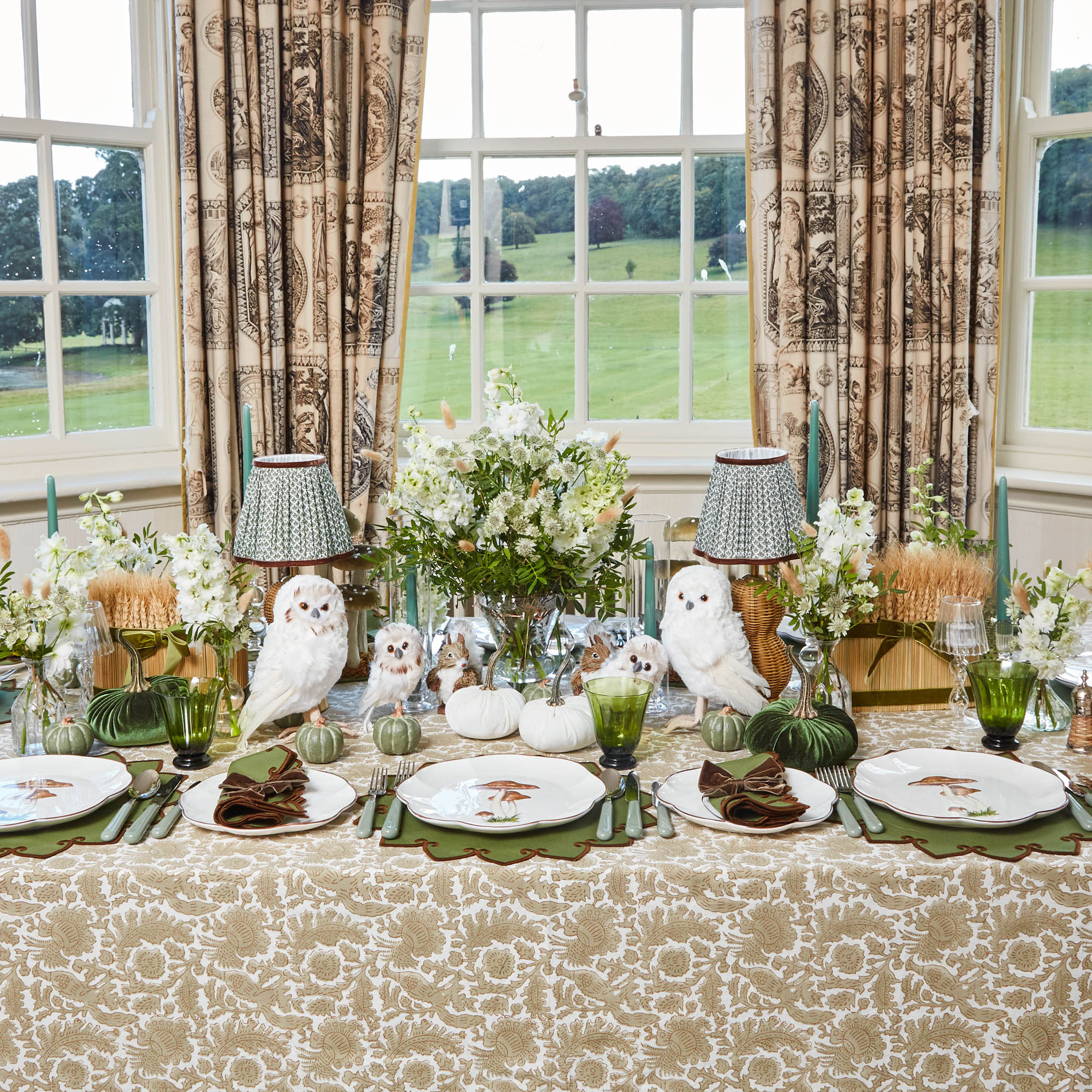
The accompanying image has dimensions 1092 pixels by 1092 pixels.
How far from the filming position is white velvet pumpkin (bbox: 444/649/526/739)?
1507 mm

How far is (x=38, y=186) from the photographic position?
298 centimetres

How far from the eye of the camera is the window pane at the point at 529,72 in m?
3.27

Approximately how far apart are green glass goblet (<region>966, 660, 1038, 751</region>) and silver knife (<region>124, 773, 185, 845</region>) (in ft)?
3.19

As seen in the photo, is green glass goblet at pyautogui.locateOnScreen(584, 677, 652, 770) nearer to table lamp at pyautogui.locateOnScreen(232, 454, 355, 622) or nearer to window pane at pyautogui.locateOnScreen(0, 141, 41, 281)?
table lamp at pyautogui.locateOnScreen(232, 454, 355, 622)

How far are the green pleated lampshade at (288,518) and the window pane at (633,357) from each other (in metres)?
1.92

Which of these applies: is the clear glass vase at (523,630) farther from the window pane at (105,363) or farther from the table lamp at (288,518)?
the window pane at (105,363)

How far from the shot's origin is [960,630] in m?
1.51

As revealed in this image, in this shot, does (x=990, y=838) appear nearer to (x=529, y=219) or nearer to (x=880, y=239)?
(x=880, y=239)

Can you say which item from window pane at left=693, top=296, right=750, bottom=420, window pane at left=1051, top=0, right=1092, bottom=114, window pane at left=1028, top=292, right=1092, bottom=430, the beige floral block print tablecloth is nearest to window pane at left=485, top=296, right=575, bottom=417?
window pane at left=693, top=296, right=750, bottom=420

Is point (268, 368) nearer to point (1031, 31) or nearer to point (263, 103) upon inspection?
point (263, 103)

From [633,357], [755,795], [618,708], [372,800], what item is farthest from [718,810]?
[633,357]

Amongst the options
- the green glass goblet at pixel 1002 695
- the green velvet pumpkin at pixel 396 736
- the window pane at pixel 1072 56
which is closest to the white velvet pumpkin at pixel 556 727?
the green velvet pumpkin at pixel 396 736

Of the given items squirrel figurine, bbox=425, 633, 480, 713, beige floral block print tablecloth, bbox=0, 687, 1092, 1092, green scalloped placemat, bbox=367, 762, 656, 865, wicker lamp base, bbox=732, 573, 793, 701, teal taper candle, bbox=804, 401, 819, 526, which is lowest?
beige floral block print tablecloth, bbox=0, 687, 1092, 1092

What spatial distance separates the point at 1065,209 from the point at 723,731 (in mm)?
2369
